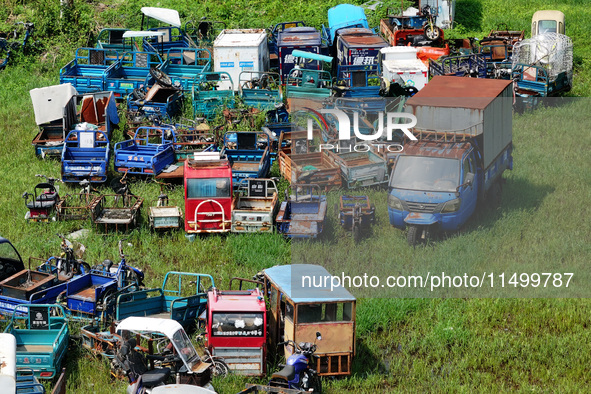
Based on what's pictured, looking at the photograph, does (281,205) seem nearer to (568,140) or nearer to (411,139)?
(411,139)

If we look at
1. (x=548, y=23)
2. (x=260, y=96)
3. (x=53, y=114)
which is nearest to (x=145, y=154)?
(x=53, y=114)

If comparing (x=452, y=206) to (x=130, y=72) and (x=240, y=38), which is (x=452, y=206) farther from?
(x=130, y=72)

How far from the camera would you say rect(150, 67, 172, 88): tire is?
2488cm

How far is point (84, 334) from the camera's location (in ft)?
46.2

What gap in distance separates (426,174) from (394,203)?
838 mm

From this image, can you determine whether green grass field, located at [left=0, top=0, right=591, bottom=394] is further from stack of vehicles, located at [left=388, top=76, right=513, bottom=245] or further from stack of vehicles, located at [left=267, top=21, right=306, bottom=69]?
stack of vehicles, located at [left=267, top=21, right=306, bottom=69]

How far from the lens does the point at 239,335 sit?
1339cm

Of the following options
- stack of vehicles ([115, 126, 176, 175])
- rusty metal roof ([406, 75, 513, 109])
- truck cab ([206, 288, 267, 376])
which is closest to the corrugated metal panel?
rusty metal roof ([406, 75, 513, 109])

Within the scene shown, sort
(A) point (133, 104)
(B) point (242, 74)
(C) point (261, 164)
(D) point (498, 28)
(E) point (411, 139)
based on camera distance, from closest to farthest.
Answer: (E) point (411, 139) < (C) point (261, 164) < (A) point (133, 104) < (B) point (242, 74) < (D) point (498, 28)

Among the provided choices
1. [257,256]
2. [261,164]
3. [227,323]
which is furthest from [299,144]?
[227,323]

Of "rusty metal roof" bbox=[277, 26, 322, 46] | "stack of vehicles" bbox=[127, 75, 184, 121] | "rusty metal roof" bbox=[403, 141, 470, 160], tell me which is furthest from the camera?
"rusty metal roof" bbox=[277, 26, 322, 46]

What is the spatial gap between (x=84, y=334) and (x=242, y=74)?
1468 centimetres

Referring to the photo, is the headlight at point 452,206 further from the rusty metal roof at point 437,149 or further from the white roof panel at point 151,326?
the white roof panel at point 151,326

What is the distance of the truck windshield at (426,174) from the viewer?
629 inches
